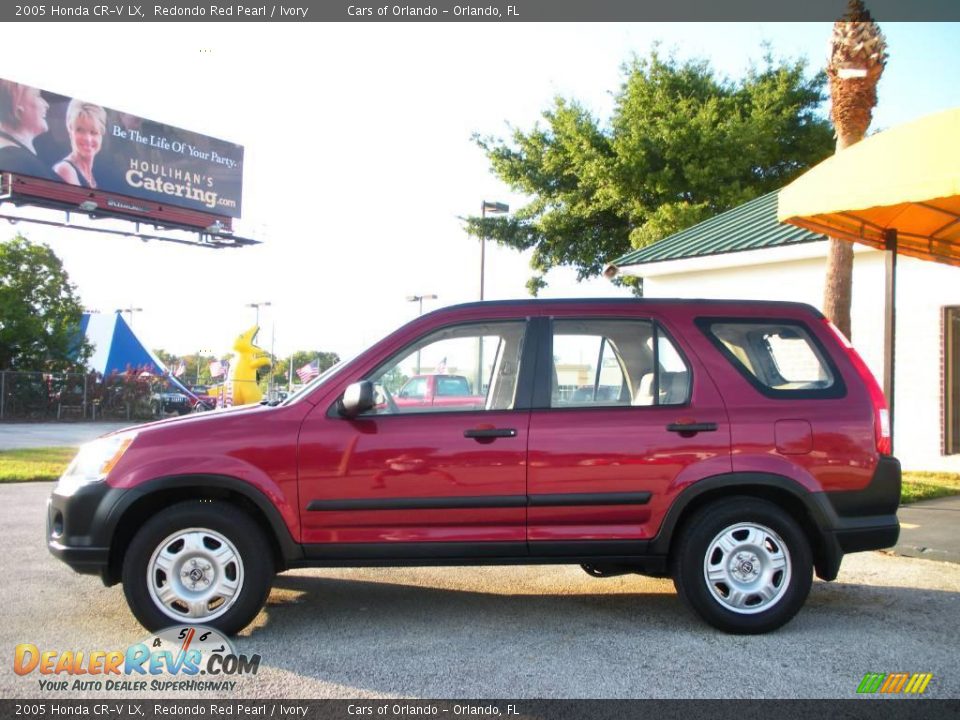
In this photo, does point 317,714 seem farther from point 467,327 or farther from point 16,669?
point 467,327

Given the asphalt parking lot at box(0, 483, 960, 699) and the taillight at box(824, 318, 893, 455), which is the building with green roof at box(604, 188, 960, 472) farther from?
the taillight at box(824, 318, 893, 455)

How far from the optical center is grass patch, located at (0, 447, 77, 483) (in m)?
12.0

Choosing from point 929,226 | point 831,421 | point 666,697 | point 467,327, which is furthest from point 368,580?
point 929,226

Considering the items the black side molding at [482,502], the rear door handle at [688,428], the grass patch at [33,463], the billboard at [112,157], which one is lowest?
the grass patch at [33,463]

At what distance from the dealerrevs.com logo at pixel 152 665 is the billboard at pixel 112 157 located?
1484 inches

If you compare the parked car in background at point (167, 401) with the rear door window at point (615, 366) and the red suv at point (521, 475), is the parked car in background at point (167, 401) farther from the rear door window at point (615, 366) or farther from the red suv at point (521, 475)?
the rear door window at point (615, 366)

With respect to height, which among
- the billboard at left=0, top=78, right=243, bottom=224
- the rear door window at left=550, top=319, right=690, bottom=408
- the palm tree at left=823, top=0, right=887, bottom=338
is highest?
the billboard at left=0, top=78, right=243, bottom=224

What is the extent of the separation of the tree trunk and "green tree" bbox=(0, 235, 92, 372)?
97.3 feet

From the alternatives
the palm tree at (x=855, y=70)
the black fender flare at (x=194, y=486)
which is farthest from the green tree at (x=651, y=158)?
the black fender flare at (x=194, y=486)

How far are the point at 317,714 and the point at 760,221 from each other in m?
14.9

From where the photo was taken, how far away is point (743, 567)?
4902 millimetres

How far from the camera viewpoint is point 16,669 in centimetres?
422

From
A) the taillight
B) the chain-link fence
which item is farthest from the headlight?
the chain-link fence

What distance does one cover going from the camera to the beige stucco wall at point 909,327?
13.0 meters
